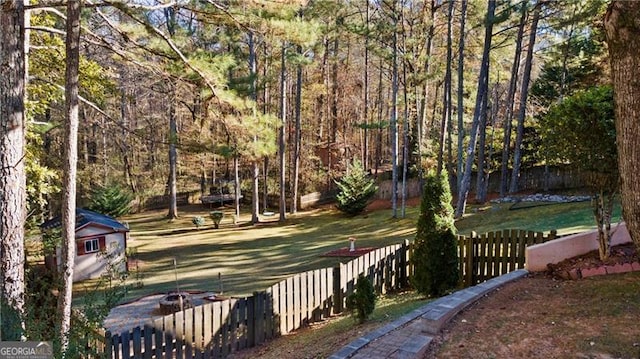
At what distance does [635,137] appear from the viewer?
3.30 m

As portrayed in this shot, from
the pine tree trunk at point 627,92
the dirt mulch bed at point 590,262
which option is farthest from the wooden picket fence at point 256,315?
the pine tree trunk at point 627,92

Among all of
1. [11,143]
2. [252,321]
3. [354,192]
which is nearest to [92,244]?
[11,143]

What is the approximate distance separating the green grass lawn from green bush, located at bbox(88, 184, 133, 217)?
1431mm

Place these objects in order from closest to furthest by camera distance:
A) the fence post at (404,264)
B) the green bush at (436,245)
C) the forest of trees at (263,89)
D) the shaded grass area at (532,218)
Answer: the forest of trees at (263,89), the green bush at (436,245), the fence post at (404,264), the shaded grass area at (532,218)

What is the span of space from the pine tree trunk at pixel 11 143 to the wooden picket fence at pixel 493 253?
6698mm

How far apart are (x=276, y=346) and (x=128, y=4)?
5.40 m

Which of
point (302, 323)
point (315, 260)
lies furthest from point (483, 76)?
point (302, 323)

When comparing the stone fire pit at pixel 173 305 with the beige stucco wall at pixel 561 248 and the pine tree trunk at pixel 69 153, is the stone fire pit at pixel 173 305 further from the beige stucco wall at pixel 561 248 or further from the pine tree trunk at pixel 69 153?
the beige stucco wall at pixel 561 248

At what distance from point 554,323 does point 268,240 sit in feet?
48.7

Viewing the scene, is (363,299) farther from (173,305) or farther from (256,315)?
(173,305)

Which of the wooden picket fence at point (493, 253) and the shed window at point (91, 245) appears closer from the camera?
the wooden picket fence at point (493, 253)

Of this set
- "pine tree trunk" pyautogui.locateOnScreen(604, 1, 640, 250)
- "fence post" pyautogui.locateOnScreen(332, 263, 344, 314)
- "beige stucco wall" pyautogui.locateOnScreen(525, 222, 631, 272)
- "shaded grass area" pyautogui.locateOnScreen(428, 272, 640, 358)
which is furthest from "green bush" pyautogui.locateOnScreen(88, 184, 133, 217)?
"pine tree trunk" pyautogui.locateOnScreen(604, 1, 640, 250)

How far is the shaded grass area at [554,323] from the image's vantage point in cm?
371

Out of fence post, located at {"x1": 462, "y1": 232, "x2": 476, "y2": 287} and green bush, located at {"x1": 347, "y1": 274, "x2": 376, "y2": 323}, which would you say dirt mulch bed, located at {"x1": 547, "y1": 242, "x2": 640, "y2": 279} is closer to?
fence post, located at {"x1": 462, "y1": 232, "x2": 476, "y2": 287}
